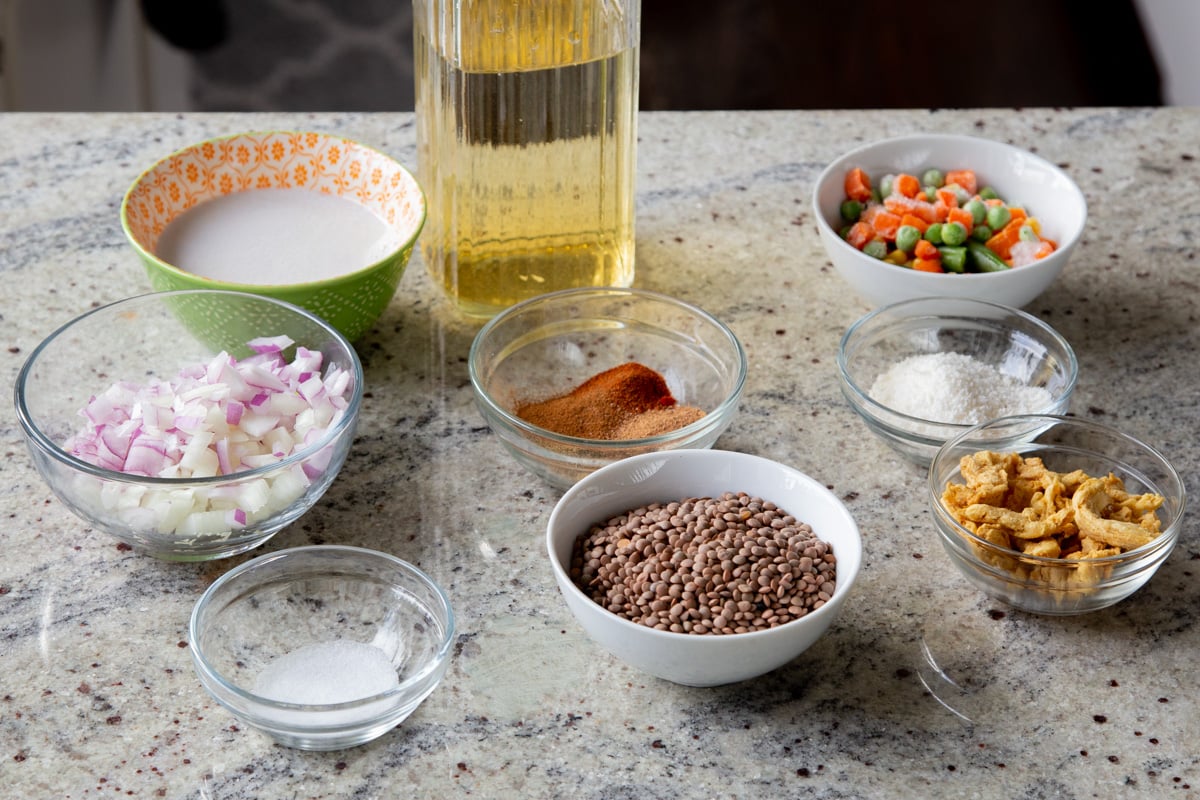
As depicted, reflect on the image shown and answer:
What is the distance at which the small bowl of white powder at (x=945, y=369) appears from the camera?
53.3 inches

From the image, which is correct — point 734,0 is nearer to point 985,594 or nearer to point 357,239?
point 357,239

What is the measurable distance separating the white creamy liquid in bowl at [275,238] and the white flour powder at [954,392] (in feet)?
1.85

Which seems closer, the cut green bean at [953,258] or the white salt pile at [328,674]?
the white salt pile at [328,674]

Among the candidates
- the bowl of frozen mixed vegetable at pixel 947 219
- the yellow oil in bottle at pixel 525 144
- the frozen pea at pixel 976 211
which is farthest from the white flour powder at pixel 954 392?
the yellow oil in bottle at pixel 525 144

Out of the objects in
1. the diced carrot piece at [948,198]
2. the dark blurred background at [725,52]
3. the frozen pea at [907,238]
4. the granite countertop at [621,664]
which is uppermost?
the diced carrot piece at [948,198]

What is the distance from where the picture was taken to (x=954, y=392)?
137cm

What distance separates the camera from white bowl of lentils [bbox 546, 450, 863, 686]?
1054 mm


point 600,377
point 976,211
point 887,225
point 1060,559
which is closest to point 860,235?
point 887,225

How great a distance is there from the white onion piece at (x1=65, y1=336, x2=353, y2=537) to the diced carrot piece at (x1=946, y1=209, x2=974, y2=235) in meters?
0.74

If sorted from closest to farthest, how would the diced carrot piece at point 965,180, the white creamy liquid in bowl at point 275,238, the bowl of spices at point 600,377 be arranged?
the bowl of spices at point 600,377, the white creamy liquid in bowl at point 275,238, the diced carrot piece at point 965,180

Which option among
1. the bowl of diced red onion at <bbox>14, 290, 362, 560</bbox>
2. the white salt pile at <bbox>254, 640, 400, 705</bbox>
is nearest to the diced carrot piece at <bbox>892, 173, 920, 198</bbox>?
the bowl of diced red onion at <bbox>14, 290, 362, 560</bbox>

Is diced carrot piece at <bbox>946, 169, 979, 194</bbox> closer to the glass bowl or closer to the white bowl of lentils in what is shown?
the glass bowl

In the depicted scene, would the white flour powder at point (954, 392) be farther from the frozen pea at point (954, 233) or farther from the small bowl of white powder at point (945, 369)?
the frozen pea at point (954, 233)

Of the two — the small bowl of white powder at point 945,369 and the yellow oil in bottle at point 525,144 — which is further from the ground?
the yellow oil in bottle at point 525,144
